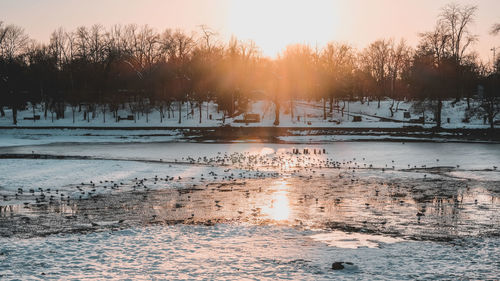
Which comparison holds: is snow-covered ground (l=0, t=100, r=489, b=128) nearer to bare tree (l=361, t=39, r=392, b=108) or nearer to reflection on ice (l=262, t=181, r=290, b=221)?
bare tree (l=361, t=39, r=392, b=108)

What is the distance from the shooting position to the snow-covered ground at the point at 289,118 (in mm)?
73188

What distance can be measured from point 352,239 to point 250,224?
10.4ft

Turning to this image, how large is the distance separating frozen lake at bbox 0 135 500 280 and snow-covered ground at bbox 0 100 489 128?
47251 mm

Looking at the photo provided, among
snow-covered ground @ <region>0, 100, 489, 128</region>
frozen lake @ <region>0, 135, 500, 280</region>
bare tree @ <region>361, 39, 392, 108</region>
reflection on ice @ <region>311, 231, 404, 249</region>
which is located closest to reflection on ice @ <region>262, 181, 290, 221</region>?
frozen lake @ <region>0, 135, 500, 280</region>

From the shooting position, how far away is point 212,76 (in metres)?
86.7

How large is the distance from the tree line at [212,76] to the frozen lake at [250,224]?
49745mm

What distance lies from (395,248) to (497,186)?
41.1ft

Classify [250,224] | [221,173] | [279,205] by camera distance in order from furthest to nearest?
[221,173]
[279,205]
[250,224]

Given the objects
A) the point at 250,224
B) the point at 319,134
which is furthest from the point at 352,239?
the point at 319,134

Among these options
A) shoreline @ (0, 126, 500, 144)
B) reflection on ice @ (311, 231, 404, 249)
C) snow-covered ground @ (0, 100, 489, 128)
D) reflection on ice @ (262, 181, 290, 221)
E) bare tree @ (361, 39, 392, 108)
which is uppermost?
bare tree @ (361, 39, 392, 108)

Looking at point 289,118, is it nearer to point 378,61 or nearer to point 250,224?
point 378,61

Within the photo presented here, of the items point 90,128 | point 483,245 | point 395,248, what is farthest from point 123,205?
point 90,128

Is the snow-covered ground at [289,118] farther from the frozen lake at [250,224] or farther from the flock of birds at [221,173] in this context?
the frozen lake at [250,224]

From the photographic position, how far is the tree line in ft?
240
